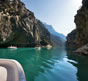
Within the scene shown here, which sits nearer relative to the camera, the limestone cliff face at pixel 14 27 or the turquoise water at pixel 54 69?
the turquoise water at pixel 54 69

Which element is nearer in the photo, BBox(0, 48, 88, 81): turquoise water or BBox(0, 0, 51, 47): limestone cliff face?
BBox(0, 48, 88, 81): turquoise water

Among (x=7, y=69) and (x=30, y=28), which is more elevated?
(x=30, y=28)

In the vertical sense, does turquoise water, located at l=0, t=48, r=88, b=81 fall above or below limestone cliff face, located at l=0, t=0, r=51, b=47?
below

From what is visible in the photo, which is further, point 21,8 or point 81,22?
point 21,8

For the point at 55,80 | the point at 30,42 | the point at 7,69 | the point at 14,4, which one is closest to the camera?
the point at 7,69

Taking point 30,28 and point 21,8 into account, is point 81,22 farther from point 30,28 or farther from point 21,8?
point 21,8

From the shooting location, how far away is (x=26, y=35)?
68875 millimetres

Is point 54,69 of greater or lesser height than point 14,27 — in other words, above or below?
below

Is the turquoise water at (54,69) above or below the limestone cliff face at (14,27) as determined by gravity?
below

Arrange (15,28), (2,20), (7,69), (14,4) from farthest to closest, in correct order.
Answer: (14,4) → (15,28) → (2,20) → (7,69)

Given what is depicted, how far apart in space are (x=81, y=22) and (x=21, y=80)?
38.1m

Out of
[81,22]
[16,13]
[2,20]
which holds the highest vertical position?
[16,13]

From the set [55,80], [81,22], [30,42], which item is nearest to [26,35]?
[30,42]

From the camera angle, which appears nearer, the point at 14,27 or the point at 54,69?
the point at 54,69
